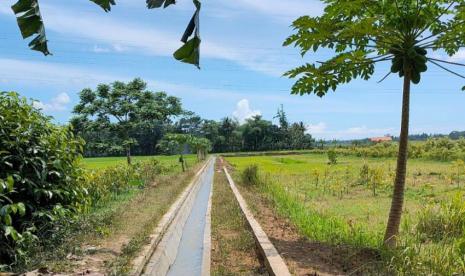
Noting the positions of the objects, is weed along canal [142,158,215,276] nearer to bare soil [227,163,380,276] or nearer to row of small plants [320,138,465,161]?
bare soil [227,163,380,276]

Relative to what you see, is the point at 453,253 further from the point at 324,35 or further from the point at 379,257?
the point at 324,35

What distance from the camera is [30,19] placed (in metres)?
1.81

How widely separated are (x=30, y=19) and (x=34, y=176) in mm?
4627

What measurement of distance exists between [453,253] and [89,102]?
23.9 m

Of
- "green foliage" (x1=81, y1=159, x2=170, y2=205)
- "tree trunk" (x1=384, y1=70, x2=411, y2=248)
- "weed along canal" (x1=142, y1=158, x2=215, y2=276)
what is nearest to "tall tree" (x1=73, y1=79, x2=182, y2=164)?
"green foliage" (x1=81, y1=159, x2=170, y2=205)

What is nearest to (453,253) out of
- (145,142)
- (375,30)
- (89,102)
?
(375,30)

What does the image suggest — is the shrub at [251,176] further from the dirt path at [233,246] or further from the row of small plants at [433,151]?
the row of small plants at [433,151]

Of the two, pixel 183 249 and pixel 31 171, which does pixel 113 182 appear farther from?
pixel 31 171

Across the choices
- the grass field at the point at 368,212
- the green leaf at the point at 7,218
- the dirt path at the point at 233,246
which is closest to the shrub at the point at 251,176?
the grass field at the point at 368,212

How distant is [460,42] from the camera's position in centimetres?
580

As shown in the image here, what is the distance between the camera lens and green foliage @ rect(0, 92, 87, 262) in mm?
5617

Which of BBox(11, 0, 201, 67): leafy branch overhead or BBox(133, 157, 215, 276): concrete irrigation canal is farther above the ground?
BBox(11, 0, 201, 67): leafy branch overhead

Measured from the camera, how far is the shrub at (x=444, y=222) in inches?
258

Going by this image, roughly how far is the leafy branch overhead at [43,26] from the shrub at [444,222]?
5.33 meters
